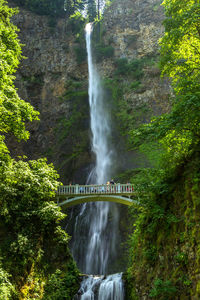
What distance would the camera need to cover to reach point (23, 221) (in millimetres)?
11641

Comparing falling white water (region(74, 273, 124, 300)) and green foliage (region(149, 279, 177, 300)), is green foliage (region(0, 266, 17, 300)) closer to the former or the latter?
falling white water (region(74, 273, 124, 300))

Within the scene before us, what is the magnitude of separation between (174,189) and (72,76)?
28.1 meters

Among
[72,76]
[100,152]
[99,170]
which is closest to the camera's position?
[99,170]

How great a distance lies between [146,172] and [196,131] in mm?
2499

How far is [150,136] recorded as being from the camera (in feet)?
25.0

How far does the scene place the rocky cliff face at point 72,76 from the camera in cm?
2780

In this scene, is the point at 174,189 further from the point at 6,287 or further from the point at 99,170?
the point at 99,170

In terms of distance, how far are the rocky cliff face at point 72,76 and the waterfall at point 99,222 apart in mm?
1205

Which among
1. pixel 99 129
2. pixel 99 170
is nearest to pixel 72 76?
pixel 99 129

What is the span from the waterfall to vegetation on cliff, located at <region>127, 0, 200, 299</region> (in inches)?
98.0

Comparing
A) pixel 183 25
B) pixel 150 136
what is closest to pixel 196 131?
pixel 150 136

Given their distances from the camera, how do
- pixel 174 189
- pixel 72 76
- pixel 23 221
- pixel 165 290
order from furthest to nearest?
pixel 72 76, pixel 23 221, pixel 174 189, pixel 165 290

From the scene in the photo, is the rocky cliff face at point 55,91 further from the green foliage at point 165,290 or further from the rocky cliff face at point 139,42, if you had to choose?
the green foliage at point 165,290

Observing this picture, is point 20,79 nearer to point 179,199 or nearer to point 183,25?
point 183,25
